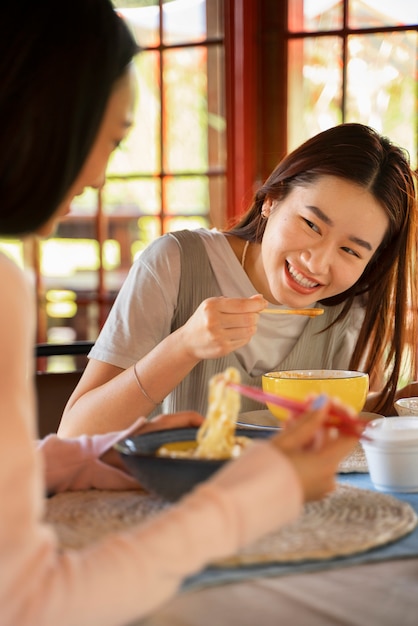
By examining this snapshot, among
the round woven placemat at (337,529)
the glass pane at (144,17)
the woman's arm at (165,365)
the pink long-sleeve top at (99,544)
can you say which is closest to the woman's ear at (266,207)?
the woman's arm at (165,365)

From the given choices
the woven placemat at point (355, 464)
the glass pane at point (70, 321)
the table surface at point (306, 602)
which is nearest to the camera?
the table surface at point (306, 602)

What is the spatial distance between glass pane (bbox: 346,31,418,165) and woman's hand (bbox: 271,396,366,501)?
95.5 inches

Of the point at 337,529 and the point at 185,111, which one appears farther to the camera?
the point at 185,111

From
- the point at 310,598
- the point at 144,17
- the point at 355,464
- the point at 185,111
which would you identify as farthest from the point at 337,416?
the point at 144,17

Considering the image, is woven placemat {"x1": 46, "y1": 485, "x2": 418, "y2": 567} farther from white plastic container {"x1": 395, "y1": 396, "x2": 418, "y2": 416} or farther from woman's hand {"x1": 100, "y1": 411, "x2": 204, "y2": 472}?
white plastic container {"x1": 395, "y1": 396, "x2": 418, "y2": 416}

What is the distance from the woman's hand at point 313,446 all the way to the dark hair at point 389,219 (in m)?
0.98

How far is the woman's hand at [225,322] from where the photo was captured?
148cm

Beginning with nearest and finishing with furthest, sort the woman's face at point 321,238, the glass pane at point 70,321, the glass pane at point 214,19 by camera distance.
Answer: the woman's face at point 321,238 → the glass pane at point 214,19 → the glass pane at point 70,321

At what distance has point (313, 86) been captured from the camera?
317 cm

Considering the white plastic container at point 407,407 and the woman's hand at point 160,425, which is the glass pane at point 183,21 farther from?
the woman's hand at point 160,425

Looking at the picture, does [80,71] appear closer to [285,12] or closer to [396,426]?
[396,426]

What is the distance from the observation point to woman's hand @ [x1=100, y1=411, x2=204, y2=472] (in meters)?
1.09

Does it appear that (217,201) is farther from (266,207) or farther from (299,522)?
(299,522)

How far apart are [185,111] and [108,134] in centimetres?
264
